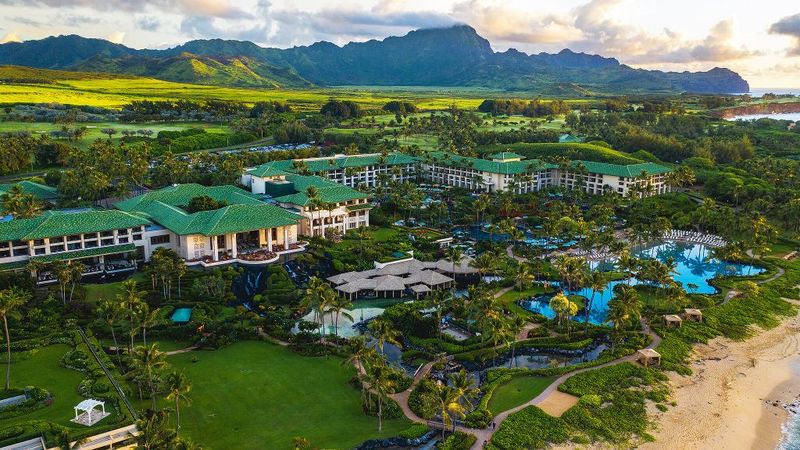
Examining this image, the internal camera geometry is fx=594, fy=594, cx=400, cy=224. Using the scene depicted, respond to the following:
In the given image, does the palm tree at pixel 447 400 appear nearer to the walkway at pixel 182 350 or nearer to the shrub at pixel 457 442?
the shrub at pixel 457 442

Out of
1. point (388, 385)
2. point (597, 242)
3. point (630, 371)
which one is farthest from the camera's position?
point (597, 242)

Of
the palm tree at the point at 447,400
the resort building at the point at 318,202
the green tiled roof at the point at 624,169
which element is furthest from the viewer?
the green tiled roof at the point at 624,169

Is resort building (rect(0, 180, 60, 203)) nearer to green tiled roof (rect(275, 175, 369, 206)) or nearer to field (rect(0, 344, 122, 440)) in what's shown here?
green tiled roof (rect(275, 175, 369, 206))

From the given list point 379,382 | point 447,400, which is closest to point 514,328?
point 447,400

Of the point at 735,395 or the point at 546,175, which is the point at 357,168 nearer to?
the point at 546,175

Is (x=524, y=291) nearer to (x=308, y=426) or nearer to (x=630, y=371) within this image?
(x=630, y=371)

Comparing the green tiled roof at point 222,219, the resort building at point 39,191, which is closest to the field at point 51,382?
the green tiled roof at point 222,219

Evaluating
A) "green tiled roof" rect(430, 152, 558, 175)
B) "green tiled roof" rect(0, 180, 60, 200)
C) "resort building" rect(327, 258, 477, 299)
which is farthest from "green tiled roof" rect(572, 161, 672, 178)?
"green tiled roof" rect(0, 180, 60, 200)

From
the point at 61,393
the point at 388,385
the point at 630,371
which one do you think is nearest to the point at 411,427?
the point at 388,385

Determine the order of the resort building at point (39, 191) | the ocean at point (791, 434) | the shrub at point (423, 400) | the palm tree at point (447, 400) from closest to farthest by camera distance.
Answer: the palm tree at point (447, 400), the shrub at point (423, 400), the ocean at point (791, 434), the resort building at point (39, 191)
